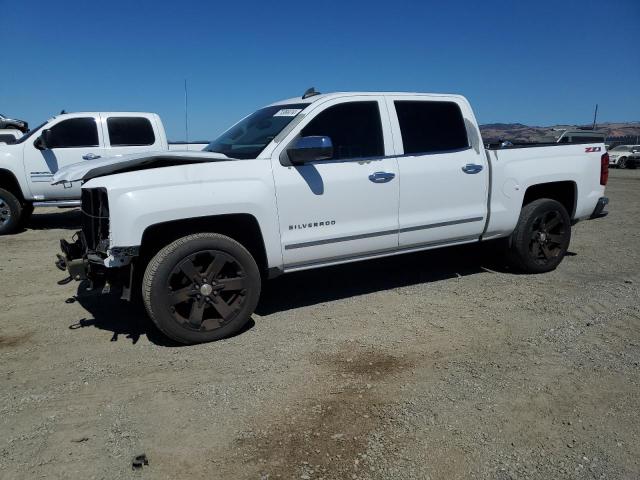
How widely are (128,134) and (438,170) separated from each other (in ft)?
23.1

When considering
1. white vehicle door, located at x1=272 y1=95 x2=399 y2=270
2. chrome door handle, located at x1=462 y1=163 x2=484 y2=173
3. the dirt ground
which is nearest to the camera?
the dirt ground

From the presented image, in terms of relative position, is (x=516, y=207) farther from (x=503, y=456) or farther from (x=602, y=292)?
(x=503, y=456)

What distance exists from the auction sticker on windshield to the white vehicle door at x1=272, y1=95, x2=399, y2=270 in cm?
18

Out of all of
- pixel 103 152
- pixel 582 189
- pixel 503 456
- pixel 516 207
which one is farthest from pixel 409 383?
pixel 103 152

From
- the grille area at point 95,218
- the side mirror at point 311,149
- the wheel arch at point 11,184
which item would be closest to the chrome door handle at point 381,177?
the side mirror at point 311,149

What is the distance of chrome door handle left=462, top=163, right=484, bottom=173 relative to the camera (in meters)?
5.18

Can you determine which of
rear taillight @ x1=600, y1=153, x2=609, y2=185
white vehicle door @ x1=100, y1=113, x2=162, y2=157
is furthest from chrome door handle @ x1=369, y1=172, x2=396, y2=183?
white vehicle door @ x1=100, y1=113, x2=162, y2=157

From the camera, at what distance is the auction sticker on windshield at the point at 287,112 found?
4688 millimetres

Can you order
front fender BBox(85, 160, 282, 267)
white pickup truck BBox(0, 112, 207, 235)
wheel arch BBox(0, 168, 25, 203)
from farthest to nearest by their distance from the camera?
wheel arch BBox(0, 168, 25, 203), white pickup truck BBox(0, 112, 207, 235), front fender BBox(85, 160, 282, 267)

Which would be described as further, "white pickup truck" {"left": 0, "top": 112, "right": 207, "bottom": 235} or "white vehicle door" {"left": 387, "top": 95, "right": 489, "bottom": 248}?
"white pickup truck" {"left": 0, "top": 112, "right": 207, "bottom": 235}

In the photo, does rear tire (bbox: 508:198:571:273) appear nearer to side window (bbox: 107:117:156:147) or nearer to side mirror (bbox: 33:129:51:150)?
side window (bbox: 107:117:156:147)

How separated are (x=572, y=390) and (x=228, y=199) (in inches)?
108

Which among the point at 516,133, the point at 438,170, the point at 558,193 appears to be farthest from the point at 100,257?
the point at 516,133

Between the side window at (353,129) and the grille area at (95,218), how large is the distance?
1.89 metres
